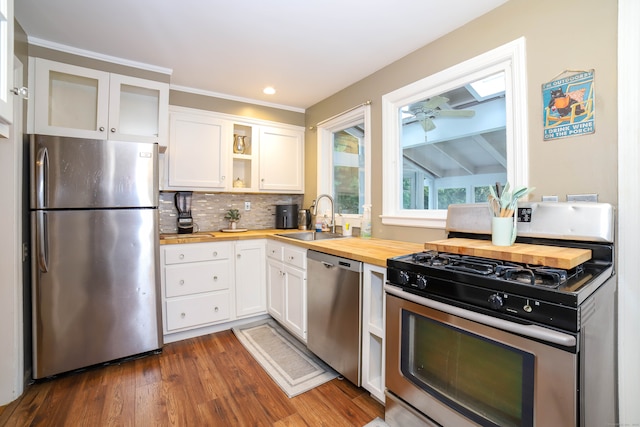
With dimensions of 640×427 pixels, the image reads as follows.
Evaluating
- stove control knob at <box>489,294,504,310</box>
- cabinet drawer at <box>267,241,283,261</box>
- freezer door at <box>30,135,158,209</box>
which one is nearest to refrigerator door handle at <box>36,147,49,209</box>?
freezer door at <box>30,135,158,209</box>

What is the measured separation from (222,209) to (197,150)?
68cm

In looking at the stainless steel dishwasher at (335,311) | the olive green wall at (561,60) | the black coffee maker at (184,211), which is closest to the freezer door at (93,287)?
the black coffee maker at (184,211)

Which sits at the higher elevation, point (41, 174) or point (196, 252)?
point (41, 174)

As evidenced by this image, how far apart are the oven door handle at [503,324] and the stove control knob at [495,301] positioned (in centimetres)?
5

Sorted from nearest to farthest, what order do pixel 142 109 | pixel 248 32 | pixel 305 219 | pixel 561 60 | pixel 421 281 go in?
pixel 421 281
pixel 561 60
pixel 248 32
pixel 142 109
pixel 305 219

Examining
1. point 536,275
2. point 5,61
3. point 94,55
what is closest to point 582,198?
point 536,275

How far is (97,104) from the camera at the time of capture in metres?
2.23

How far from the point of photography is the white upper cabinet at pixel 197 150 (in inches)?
109

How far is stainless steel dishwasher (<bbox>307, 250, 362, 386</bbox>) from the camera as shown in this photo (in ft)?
5.86

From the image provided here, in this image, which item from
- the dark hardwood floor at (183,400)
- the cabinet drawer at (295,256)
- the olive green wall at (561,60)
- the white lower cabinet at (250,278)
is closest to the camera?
the olive green wall at (561,60)

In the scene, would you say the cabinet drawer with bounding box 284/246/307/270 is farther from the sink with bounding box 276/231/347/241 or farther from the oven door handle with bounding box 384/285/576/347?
the oven door handle with bounding box 384/285/576/347

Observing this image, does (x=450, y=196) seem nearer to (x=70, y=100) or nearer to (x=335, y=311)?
(x=335, y=311)

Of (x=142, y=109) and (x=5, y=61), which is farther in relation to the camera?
(x=142, y=109)

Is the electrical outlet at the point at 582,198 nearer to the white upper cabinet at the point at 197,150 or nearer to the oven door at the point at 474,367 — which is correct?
the oven door at the point at 474,367
